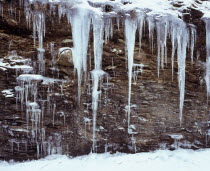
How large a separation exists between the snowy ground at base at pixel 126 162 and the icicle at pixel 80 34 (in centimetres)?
210

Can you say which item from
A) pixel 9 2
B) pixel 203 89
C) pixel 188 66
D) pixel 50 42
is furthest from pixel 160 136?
pixel 9 2

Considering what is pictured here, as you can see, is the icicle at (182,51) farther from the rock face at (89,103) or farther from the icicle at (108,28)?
the icicle at (108,28)

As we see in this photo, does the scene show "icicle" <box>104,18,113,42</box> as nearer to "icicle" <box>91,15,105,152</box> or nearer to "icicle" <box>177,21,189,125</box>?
"icicle" <box>91,15,105,152</box>

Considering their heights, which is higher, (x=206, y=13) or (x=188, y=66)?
(x=206, y=13)

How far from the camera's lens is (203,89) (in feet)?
15.7

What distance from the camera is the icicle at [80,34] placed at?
3566 mm

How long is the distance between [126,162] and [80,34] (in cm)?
→ 287

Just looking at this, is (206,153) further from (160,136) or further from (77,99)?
(77,99)

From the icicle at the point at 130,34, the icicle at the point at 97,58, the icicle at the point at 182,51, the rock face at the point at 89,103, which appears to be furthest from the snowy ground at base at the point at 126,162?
the icicle at the point at 130,34

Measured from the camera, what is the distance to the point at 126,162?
4746 millimetres

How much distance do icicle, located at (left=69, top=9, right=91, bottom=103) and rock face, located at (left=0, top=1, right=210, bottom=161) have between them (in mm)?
163

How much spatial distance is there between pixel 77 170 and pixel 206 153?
9.83ft

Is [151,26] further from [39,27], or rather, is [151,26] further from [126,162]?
[126,162]

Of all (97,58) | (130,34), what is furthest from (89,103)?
(130,34)
